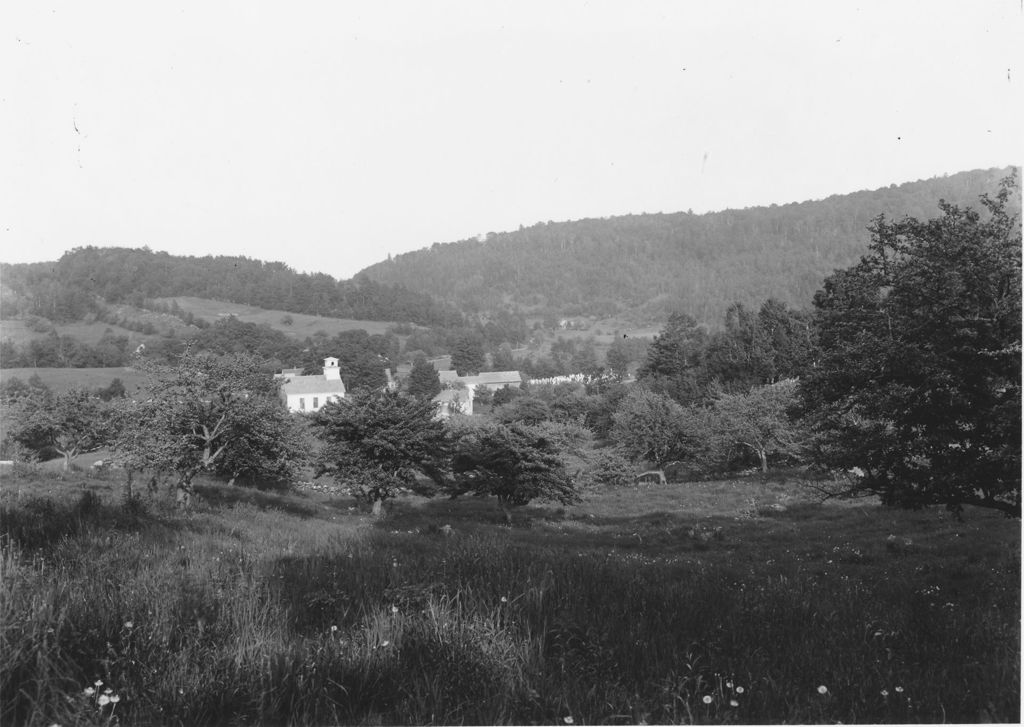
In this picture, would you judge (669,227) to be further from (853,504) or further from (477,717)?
(477,717)

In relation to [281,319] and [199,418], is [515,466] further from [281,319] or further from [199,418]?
[281,319]

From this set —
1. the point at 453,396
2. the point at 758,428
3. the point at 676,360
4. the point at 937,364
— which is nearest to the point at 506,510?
the point at 937,364

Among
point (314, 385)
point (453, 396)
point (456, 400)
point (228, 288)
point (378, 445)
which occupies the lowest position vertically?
point (456, 400)

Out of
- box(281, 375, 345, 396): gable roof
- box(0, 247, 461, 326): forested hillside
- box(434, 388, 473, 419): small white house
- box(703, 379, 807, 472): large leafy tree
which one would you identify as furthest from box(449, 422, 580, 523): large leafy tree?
box(281, 375, 345, 396): gable roof

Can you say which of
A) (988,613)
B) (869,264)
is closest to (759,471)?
(869,264)

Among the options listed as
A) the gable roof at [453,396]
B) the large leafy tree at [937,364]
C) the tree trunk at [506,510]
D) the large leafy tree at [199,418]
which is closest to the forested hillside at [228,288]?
the large leafy tree at [937,364]

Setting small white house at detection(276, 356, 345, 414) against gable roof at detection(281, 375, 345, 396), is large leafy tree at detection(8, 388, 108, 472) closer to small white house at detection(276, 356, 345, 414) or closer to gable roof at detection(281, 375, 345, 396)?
small white house at detection(276, 356, 345, 414)

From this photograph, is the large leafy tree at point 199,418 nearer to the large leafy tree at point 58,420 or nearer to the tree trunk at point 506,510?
the tree trunk at point 506,510
